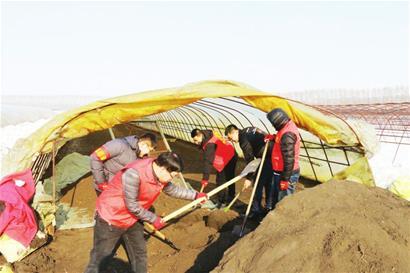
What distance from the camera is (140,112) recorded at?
18.2ft

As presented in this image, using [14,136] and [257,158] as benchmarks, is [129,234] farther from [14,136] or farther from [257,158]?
[14,136]

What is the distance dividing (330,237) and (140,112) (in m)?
3.40

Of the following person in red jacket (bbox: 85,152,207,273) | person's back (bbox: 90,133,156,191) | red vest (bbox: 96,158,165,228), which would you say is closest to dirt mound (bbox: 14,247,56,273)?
person's back (bbox: 90,133,156,191)

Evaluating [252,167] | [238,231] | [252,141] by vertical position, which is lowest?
[238,231]

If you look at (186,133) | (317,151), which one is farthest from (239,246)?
(186,133)

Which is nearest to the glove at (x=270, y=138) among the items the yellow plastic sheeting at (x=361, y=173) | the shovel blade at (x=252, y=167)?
the shovel blade at (x=252, y=167)

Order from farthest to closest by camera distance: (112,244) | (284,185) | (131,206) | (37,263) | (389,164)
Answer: (389,164) < (284,185) < (37,263) < (112,244) < (131,206)

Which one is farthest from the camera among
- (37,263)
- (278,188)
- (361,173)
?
(361,173)

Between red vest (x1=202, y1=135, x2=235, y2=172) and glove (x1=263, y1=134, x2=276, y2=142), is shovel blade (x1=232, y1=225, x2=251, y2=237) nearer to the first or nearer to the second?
glove (x1=263, y1=134, x2=276, y2=142)

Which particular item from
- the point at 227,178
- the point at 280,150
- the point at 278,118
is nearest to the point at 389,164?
the point at 227,178

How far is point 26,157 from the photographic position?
18.3ft

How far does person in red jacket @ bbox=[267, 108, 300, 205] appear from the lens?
486 cm

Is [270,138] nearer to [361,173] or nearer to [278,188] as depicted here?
[278,188]

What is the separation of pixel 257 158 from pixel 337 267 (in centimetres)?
317
